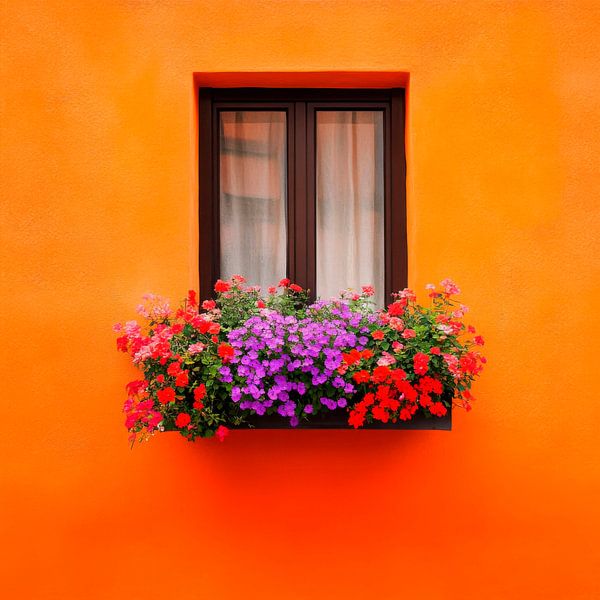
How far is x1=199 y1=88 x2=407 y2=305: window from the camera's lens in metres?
4.05

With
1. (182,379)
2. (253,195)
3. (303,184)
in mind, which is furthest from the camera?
(253,195)

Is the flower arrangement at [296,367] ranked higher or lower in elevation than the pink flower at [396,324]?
lower

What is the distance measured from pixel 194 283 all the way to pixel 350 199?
106 centimetres

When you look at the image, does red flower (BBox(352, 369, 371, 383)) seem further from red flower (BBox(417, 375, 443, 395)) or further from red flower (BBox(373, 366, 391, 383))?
red flower (BBox(417, 375, 443, 395))

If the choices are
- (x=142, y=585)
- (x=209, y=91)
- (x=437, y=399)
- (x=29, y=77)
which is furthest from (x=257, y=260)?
(x=142, y=585)

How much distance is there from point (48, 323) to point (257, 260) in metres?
1.22

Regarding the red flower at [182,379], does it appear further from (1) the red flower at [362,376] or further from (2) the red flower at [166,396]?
(1) the red flower at [362,376]

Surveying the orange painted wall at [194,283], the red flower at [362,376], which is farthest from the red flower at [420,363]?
the orange painted wall at [194,283]

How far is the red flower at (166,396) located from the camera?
10.7 ft

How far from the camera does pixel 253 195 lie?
4160mm

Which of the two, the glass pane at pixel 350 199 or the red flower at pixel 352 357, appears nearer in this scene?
the red flower at pixel 352 357

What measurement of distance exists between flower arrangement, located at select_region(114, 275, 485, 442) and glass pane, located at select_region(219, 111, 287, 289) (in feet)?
1.96

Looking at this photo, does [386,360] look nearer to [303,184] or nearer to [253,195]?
[303,184]

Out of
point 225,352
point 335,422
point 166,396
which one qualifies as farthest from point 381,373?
point 166,396
